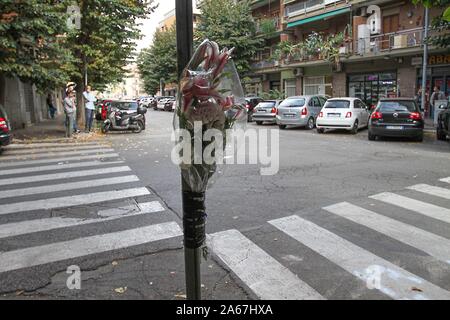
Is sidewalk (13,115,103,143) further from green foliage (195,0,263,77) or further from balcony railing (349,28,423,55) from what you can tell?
green foliage (195,0,263,77)

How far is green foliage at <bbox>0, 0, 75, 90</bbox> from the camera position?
12.9 metres

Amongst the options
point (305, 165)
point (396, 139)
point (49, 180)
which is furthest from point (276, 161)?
point (396, 139)

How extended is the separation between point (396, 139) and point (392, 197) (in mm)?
9596

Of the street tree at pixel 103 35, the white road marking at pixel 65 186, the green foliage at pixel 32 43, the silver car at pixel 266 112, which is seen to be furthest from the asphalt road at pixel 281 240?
the silver car at pixel 266 112

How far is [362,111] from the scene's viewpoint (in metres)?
18.2

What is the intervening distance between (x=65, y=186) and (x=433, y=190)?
665 cm

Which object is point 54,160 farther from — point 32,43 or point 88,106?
point 88,106

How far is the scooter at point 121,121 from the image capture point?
59.7 ft

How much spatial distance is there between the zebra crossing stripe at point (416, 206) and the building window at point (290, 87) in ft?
93.5

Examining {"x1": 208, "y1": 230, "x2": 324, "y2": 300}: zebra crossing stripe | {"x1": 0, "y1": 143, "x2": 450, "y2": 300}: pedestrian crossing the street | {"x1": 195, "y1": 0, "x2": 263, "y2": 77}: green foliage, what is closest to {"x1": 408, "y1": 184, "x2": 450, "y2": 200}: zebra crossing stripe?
{"x1": 0, "y1": 143, "x2": 450, "y2": 300}: pedestrian crossing the street

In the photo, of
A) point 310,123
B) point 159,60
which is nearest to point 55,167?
point 310,123

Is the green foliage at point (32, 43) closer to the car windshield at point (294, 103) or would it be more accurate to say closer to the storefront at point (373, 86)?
the car windshield at point (294, 103)

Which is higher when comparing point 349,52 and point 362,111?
point 349,52
